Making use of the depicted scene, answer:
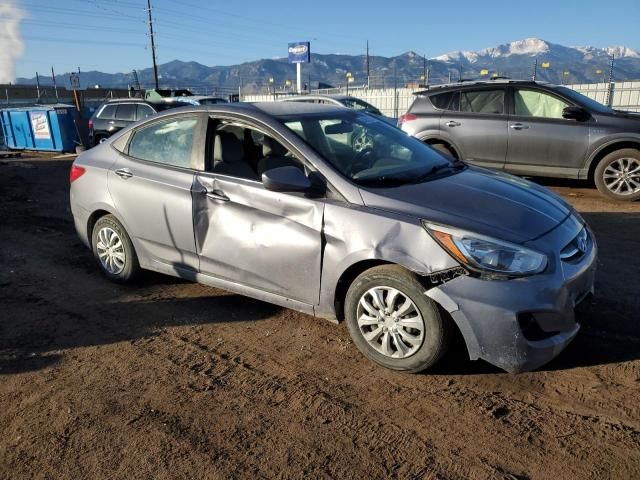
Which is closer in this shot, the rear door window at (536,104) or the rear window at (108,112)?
the rear door window at (536,104)

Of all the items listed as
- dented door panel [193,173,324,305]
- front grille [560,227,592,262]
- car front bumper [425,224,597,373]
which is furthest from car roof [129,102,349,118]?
front grille [560,227,592,262]

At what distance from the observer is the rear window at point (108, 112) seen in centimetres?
1523

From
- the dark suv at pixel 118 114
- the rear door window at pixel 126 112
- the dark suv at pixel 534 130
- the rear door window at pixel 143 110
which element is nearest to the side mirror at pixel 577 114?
the dark suv at pixel 534 130

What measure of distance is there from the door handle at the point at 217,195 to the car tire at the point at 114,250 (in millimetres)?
1163

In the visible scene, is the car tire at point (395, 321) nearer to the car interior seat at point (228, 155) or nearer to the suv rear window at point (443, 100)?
the car interior seat at point (228, 155)

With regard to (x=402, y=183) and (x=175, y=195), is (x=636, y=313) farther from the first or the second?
(x=175, y=195)

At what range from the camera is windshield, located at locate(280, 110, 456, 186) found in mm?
3615

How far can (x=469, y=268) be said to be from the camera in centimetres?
291

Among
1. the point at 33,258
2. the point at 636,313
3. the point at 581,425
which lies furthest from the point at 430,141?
the point at 581,425

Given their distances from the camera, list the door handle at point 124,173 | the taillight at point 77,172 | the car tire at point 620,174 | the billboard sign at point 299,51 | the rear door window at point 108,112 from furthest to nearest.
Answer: the billboard sign at point 299,51 < the rear door window at point 108,112 < the car tire at point 620,174 < the taillight at point 77,172 < the door handle at point 124,173

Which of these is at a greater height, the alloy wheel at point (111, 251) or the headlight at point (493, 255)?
the headlight at point (493, 255)

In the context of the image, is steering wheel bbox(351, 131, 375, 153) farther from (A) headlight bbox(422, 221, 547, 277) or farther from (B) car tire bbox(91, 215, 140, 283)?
(B) car tire bbox(91, 215, 140, 283)

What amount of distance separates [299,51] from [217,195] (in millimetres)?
45552

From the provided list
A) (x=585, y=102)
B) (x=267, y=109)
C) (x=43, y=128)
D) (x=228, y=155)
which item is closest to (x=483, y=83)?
(x=585, y=102)
